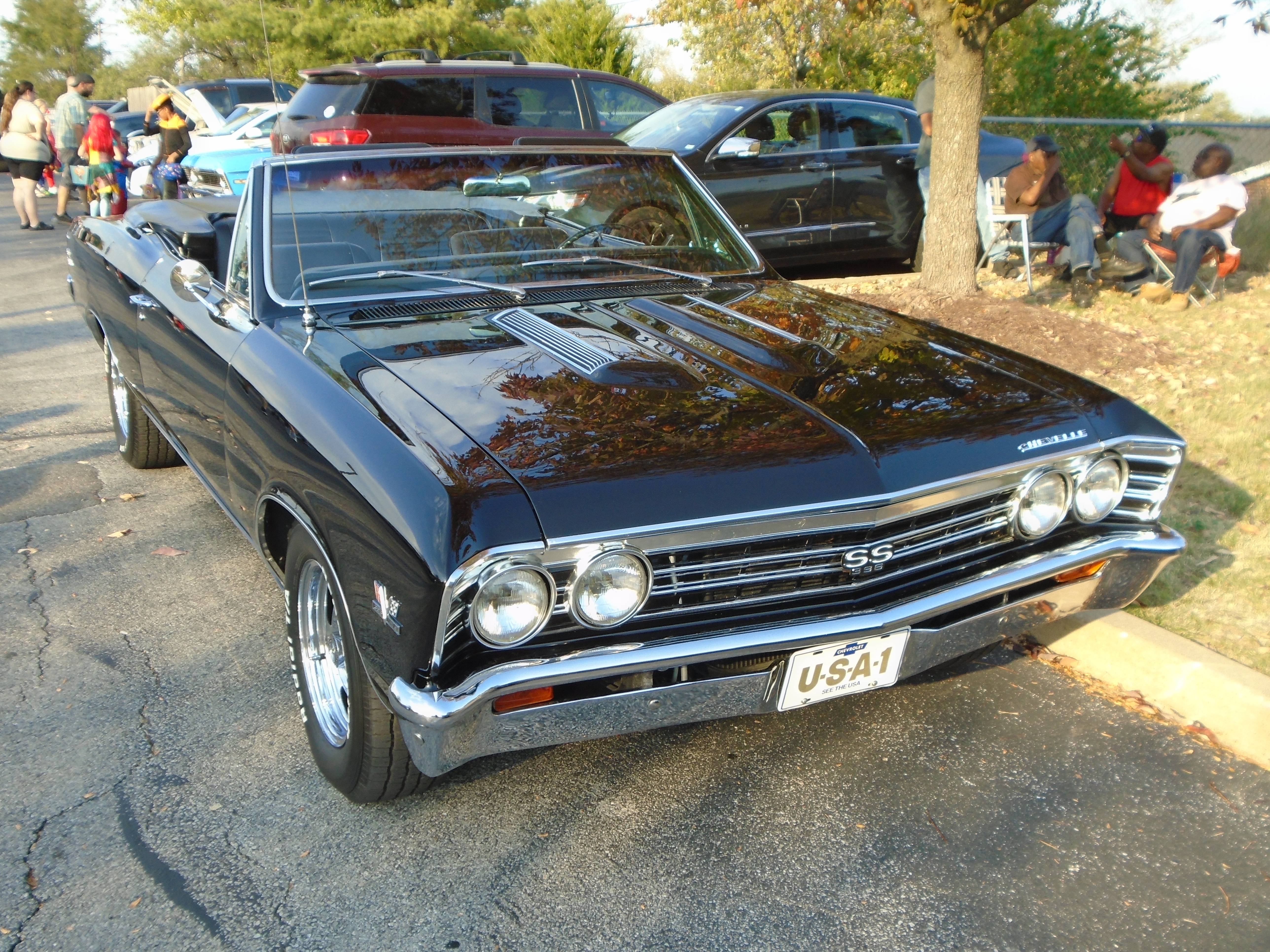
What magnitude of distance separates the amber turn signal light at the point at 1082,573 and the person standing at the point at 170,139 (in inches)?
510

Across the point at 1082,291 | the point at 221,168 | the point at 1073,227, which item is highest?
the point at 1073,227

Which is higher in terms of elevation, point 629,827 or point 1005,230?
point 1005,230

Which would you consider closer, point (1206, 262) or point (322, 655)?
point (322, 655)

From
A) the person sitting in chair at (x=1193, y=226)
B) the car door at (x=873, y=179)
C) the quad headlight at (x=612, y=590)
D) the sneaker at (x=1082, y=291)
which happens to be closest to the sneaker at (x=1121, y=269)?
the person sitting in chair at (x=1193, y=226)

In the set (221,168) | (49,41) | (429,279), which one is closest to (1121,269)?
(429,279)

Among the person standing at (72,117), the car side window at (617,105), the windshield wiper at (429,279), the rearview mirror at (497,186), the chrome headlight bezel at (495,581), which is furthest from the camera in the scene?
the person standing at (72,117)

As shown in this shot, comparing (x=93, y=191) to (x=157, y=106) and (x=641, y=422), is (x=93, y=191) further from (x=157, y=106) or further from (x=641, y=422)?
(x=641, y=422)

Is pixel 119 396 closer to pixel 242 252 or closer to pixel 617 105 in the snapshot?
pixel 242 252

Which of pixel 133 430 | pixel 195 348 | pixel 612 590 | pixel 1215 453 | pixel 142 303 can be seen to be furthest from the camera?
pixel 133 430

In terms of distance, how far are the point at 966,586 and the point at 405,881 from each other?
60.5 inches

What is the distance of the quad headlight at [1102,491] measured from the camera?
2898mm

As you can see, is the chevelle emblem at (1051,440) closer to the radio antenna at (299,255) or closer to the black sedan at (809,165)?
the radio antenna at (299,255)

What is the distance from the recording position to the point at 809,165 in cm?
903

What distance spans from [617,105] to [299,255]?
7.64 meters
